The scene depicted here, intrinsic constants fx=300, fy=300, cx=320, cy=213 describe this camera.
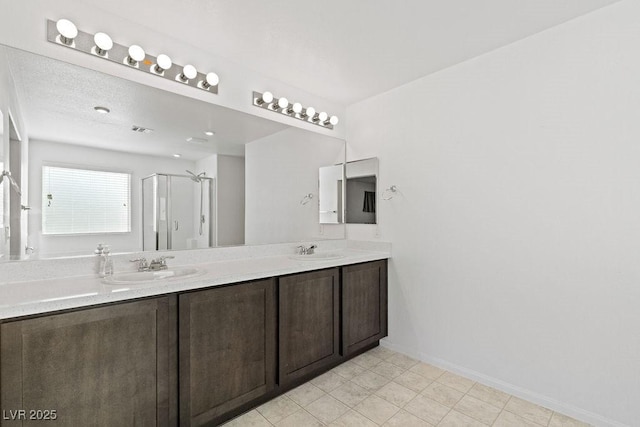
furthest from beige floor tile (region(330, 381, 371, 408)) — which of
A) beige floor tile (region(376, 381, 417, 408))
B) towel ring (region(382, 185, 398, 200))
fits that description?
towel ring (region(382, 185, 398, 200))

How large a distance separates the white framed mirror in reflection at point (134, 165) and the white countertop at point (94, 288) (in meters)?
0.24

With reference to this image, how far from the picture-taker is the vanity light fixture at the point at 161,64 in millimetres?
1834

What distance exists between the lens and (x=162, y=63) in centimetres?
184

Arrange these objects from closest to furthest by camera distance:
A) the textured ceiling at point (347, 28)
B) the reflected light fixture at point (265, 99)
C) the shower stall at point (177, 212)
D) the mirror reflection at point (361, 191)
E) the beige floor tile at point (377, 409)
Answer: the textured ceiling at point (347, 28) < the beige floor tile at point (377, 409) < the shower stall at point (177, 212) < the reflected light fixture at point (265, 99) < the mirror reflection at point (361, 191)

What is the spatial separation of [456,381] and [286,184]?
2.07 m

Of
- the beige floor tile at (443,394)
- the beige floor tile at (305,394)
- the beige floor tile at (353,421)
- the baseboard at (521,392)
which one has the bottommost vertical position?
the beige floor tile at (443,394)

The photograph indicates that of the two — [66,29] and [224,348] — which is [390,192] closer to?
[224,348]

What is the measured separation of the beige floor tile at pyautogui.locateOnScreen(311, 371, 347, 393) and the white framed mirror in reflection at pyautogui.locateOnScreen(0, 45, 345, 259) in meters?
1.14

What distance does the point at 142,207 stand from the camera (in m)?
1.89

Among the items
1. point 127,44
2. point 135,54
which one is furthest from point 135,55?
point 127,44

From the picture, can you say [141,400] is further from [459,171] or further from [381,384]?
[459,171]

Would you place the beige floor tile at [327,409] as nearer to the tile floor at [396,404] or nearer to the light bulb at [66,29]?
the tile floor at [396,404]

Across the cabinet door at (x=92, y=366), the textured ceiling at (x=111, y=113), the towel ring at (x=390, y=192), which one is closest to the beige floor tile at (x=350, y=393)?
the cabinet door at (x=92, y=366)

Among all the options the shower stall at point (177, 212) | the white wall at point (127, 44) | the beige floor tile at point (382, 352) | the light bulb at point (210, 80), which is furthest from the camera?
the beige floor tile at point (382, 352)
